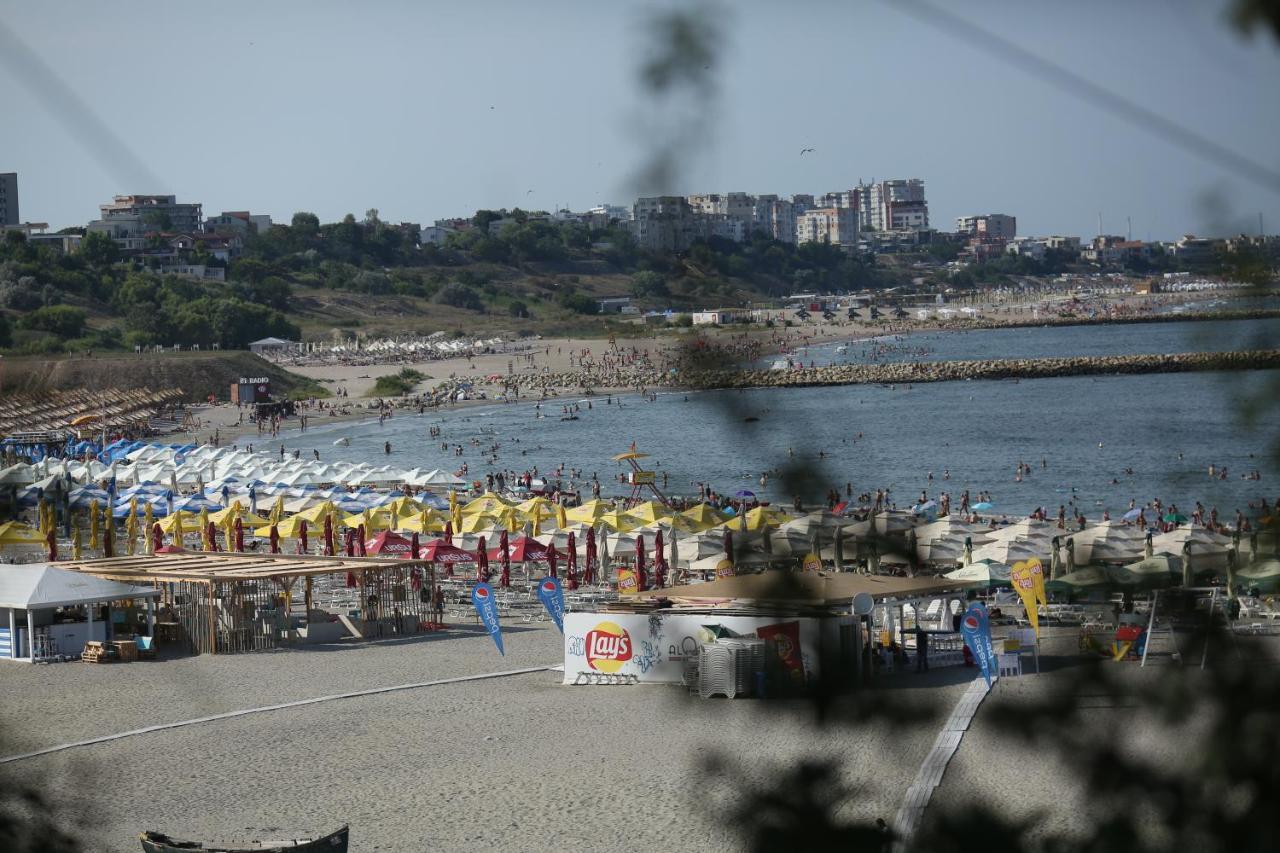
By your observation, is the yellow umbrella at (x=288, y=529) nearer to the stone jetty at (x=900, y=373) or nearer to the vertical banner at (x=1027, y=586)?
the vertical banner at (x=1027, y=586)

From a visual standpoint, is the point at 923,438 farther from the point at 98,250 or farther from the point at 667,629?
the point at 98,250

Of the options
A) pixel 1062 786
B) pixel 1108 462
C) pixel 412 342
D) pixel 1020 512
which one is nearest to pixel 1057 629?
pixel 1062 786

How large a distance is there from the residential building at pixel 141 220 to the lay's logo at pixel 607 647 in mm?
93506

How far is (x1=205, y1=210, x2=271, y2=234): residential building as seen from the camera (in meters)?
136

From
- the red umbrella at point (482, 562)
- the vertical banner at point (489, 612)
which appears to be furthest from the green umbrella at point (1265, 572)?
the red umbrella at point (482, 562)

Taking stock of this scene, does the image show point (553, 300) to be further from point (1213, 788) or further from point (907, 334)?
point (1213, 788)

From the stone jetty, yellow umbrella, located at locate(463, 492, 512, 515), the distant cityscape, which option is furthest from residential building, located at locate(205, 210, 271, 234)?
yellow umbrella, located at locate(463, 492, 512, 515)

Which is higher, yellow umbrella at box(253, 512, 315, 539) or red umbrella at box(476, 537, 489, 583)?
yellow umbrella at box(253, 512, 315, 539)

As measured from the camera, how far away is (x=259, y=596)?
69.3 ft

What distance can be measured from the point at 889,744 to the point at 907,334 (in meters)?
120

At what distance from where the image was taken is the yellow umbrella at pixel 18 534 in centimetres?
2403

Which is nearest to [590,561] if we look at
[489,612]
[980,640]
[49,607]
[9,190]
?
[489,612]

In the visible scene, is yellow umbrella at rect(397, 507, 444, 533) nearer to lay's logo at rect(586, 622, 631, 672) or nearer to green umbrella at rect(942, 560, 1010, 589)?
green umbrella at rect(942, 560, 1010, 589)

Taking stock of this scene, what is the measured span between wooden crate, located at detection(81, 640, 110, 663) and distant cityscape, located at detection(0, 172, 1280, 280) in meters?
5.58
